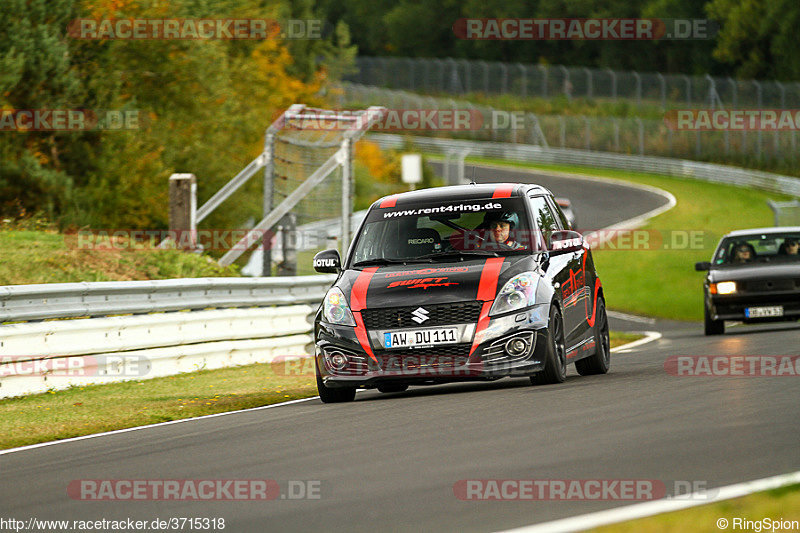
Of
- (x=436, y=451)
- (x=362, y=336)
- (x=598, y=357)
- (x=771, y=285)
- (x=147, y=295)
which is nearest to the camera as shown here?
(x=436, y=451)

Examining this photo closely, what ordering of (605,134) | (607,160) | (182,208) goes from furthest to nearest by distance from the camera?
1. (605,134)
2. (607,160)
3. (182,208)

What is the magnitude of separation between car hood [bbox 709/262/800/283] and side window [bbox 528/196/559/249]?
26.0ft

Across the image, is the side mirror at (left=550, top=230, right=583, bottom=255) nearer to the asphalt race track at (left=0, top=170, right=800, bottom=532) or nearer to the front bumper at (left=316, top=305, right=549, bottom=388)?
the front bumper at (left=316, top=305, right=549, bottom=388)

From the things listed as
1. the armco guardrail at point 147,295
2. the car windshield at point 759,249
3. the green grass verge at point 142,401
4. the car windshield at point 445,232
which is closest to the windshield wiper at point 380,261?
the car windshield at point 445,232

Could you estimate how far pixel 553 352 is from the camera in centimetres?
1109

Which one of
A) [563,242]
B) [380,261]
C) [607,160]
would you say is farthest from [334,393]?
[607,160]

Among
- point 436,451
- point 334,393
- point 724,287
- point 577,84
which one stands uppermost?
point 577,84

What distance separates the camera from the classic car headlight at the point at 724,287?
20094 mm

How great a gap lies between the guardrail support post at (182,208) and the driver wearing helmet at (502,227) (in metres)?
10.3

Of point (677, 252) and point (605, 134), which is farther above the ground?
point (605, 134)

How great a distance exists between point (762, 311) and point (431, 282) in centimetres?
1034

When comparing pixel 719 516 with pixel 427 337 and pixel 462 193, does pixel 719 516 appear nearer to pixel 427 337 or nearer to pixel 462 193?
pixel 427 337

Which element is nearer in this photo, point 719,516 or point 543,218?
point 719,516

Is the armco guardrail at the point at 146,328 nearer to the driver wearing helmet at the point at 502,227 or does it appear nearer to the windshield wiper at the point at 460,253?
the windshield wiper at the point at 460,253
